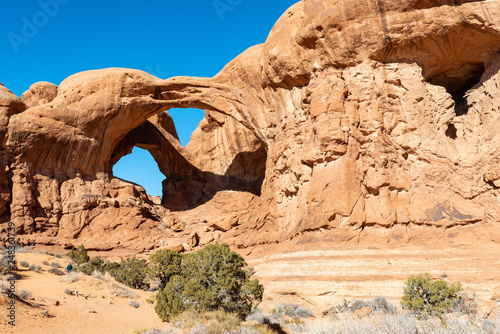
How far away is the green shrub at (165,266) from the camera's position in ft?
45.4

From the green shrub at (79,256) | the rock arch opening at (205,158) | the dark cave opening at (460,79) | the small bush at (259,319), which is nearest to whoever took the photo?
the small bush at (259,319)

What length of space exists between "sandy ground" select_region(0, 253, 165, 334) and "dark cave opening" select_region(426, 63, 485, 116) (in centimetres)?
1558

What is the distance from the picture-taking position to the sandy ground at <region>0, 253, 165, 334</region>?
8.53 meters

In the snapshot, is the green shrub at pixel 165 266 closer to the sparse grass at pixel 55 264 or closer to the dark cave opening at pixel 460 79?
the sparse grass at pixel 55 264

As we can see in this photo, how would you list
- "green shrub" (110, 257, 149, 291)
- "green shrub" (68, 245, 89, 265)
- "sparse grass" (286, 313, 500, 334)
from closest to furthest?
"sparse grass" (286, 313, 500, 334)
"green shrub" (110, 257, 149, 291)
"green shrub" (68, 245, 89, 265)

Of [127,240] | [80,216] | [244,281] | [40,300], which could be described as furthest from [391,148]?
[80,216]

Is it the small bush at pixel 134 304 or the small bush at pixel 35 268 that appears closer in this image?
the small bush at pixel 134 304

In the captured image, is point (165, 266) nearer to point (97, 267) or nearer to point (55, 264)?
point (97, 267)

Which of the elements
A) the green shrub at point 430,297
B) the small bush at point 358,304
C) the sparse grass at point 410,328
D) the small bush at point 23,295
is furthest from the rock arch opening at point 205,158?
the sparse grass at point 410,328

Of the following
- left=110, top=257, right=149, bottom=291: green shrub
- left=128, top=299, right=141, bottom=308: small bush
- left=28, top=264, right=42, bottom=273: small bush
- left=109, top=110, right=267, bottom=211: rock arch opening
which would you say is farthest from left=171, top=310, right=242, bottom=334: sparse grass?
left=109, top=110, right=267, bottom=211: rock arch opening

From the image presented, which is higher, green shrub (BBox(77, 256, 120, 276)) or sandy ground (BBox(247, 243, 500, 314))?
green shrub (BBox(77, 256, 120, 276))

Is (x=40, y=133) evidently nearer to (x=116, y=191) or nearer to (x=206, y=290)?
(x=116, y=191)

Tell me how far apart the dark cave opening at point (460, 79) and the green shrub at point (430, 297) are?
33.0 feet

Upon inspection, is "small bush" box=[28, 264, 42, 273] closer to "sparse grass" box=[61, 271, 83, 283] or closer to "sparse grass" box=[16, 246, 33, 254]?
"sparse grass" box=[61, 271, 83, 283]
